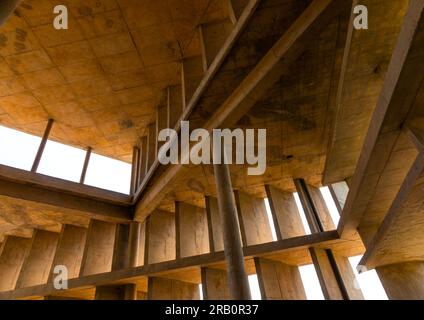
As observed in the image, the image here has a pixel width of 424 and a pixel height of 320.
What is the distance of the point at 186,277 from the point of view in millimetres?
10750

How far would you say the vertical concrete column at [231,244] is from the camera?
6497 millimetres

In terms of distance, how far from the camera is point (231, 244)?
7094 millimetres

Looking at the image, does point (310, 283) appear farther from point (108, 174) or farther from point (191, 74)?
point (108, 174)

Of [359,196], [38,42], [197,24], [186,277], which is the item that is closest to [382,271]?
[359,196]

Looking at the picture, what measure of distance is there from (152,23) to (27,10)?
12.7 ft

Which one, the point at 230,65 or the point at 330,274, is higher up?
the point at 230,65

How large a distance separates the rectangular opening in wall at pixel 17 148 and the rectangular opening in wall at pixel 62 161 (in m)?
0.47

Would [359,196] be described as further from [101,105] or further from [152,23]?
[101,105]

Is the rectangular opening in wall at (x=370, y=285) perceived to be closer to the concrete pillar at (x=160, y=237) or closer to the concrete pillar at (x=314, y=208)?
the concrete pillar at (x=314, y=208)

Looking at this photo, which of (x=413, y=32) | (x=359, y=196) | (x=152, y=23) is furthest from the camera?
(x=152, y=23)

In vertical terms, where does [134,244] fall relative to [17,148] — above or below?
below

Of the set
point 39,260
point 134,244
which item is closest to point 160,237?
point 134,244

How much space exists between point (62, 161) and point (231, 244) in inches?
367

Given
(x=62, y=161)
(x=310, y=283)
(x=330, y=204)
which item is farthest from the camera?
(x=62, y=161)
